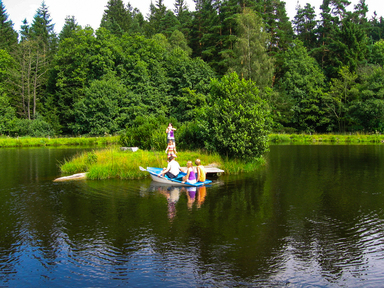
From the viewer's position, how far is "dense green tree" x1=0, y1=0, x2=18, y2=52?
72375 mm

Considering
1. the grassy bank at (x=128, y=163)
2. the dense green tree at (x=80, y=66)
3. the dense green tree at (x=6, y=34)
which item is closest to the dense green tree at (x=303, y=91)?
the dense green tree at (x=80, y=66)

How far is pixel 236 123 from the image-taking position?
21203 mm

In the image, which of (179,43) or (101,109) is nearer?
(101,109)

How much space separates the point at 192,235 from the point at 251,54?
164ft

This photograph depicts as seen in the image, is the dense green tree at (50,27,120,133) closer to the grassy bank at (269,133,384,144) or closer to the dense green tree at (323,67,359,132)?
the grassy bank at (269,133,384,144)

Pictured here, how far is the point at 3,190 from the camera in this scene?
1603cm

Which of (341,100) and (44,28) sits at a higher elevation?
(44,28)

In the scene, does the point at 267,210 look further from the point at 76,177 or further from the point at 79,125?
the point at 79,125

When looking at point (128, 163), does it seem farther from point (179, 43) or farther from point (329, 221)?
point (179, 43)

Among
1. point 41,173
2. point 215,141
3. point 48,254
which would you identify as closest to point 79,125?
point 41,173

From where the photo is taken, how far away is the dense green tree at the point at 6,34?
72.4m

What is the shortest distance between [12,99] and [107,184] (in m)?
54.7

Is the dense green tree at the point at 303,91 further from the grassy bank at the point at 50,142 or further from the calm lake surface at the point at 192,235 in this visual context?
the calm lake surface at the point at 192,235

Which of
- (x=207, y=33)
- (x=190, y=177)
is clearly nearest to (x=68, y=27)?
(x=207, y=33)
